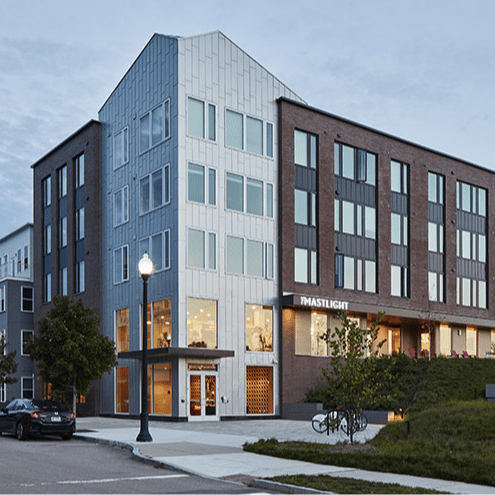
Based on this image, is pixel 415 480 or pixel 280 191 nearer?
pixel 415 480

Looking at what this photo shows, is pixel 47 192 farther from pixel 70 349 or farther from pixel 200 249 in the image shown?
pixel 70 349

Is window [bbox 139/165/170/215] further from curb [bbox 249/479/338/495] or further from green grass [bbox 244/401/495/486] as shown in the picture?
curb [bbox 249/479/338/495]

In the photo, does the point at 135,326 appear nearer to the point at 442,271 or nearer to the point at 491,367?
the point at 491,367

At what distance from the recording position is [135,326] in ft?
125

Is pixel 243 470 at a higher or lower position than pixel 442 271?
lower

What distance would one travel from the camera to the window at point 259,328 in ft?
122

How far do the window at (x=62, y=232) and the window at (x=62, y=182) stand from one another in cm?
167

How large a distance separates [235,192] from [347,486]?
1055 inches

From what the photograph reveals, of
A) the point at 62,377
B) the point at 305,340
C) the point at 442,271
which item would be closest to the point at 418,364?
the point at 305,340

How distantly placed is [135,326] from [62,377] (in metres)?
8.17

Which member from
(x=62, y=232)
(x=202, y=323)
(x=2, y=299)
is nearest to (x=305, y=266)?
(x=202, y=323)

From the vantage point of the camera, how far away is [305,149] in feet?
134

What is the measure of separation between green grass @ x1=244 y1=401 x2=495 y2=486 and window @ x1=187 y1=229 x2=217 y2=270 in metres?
17.5

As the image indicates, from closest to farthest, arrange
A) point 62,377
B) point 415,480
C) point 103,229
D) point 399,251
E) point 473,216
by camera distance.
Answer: point 415,480
point 62,377
point 103,229
point 399,251
point 473,216
